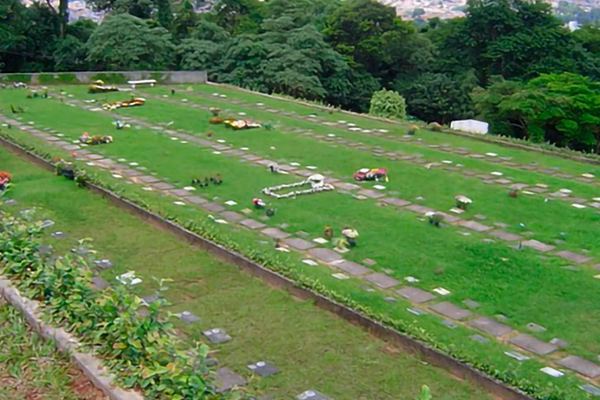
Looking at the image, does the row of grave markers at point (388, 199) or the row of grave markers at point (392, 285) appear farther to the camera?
the row of grave markers at point (388, 199)

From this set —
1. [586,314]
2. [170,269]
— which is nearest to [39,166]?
[170,269]

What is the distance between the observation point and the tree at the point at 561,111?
17.4 meters

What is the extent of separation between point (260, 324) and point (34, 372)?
1.66 m

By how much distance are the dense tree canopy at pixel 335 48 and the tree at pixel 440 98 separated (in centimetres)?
4

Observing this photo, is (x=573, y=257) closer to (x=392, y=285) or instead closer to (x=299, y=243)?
(x=392, y=285)

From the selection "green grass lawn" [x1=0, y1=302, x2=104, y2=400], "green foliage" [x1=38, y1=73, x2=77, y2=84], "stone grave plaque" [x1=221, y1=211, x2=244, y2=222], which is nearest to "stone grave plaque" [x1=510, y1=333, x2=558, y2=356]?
"green grass lawn" [x1=0, y1=302, x2=104, y2=400]

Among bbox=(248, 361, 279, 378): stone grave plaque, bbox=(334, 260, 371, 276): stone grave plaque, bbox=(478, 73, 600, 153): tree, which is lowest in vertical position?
bbox=(248, 361, 279, 378): stone grave plaque

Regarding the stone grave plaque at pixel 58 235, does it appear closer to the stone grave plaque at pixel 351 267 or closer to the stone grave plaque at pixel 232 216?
the stone grave plaque at pixel 232 216

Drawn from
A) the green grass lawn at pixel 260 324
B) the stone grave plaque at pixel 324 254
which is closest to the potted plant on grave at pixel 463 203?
the stone grave plaque at pixel 324 254

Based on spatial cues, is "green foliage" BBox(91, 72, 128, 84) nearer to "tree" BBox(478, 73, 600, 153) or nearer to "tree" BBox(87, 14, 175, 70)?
"tree" BBox(87, 14, 175, 70)

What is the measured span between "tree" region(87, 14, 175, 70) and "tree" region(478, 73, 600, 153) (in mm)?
11868

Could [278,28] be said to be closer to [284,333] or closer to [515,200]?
[515,200]

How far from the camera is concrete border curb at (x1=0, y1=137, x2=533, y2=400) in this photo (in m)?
4.21

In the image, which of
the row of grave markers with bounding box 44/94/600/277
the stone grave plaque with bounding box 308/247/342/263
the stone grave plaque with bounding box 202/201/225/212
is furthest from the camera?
the stone grave plaque with bounding box 202/201/225/212
